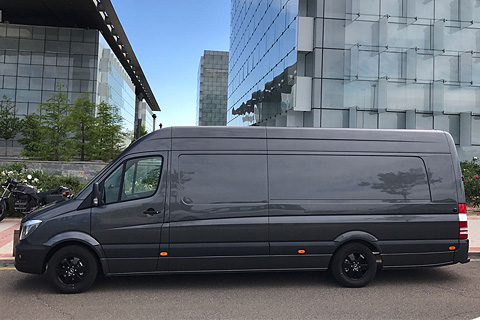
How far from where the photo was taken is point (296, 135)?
19.7 ft

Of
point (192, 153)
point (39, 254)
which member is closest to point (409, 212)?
point (192, 153)

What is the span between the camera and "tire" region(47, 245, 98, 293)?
17.8 feet

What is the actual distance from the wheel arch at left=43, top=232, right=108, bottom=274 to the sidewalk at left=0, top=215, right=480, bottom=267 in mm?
2108

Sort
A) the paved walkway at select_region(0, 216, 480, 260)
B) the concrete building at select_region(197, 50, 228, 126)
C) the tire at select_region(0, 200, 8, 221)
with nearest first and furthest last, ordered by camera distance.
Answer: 1. the paved walkway at select_region(0, 216, 480, 260)
2. the tire at select_region(0, 200, 8, 221)
3. the concrete building at select_region(197, 50, 228, 126)

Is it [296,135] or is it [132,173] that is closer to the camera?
[132,173]

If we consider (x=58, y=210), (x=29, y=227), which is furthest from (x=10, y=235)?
(x=58, y=210)

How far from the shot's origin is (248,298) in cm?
541

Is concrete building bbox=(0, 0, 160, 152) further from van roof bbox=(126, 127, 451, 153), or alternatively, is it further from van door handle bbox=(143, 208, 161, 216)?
van door handle bbox=(143, 208, 161, 216)

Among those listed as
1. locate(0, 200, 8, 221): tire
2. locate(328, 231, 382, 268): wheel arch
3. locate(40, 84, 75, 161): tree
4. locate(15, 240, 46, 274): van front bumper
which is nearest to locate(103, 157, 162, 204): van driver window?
locate(15, 240, 46, 274): van front bumper

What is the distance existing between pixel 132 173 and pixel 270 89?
63.3 feet

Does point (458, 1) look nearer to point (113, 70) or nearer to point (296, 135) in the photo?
point (296, 135)

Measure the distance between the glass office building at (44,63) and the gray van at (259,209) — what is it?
34341mm

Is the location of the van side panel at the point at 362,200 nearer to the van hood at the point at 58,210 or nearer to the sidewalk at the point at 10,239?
the van hood at the point at 58,210

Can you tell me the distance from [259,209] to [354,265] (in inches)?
64.7
